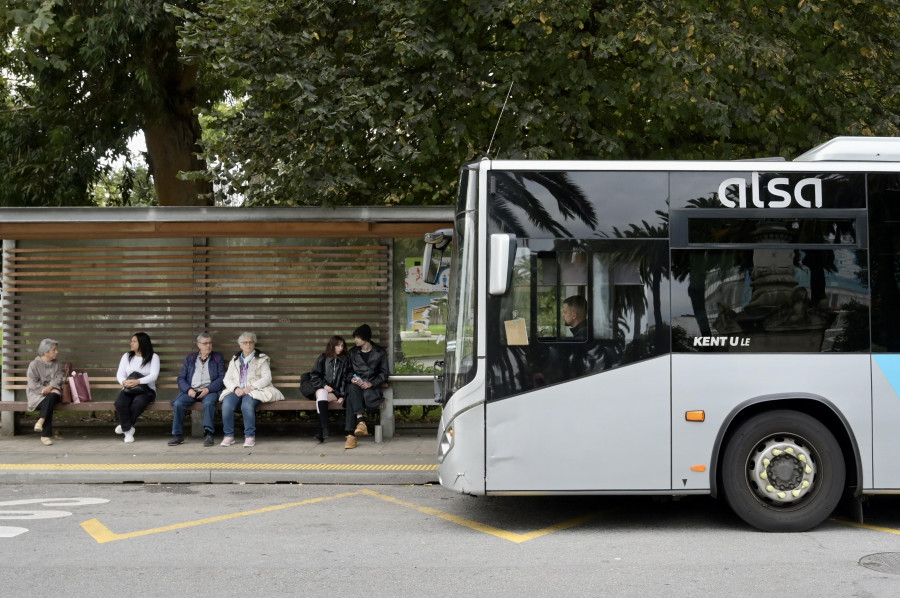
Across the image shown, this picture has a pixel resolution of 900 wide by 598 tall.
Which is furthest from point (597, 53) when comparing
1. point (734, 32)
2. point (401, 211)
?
point (401, 211)

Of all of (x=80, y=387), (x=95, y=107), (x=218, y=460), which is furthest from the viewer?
(x=95, y=107)

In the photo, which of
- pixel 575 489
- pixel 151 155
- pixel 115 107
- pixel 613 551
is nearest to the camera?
pixel 613 551

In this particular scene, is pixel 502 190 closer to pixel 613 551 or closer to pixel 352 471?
pixel 613 551

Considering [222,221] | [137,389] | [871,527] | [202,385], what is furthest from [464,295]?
[137,389]

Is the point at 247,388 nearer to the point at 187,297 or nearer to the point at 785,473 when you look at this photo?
the point at 187,297

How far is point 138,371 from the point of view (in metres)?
11.2

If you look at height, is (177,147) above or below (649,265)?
above

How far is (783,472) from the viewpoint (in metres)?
6.73

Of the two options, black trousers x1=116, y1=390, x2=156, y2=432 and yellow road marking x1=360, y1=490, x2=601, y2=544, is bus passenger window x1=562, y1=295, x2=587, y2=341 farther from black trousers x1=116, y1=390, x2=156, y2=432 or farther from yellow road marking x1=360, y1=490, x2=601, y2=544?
black trousers x1=116, y1=390, x2=156, y2=432

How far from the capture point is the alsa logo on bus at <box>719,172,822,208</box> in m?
6.91

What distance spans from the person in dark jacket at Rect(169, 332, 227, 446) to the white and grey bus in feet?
16.5

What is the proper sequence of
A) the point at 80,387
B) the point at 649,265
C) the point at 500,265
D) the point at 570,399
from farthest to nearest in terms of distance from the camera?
the point at 80,387 < the point at 649,265 < the point at 570,399 < the point at 500,265

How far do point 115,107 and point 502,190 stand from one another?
354 inches

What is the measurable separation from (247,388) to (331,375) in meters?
1.07
